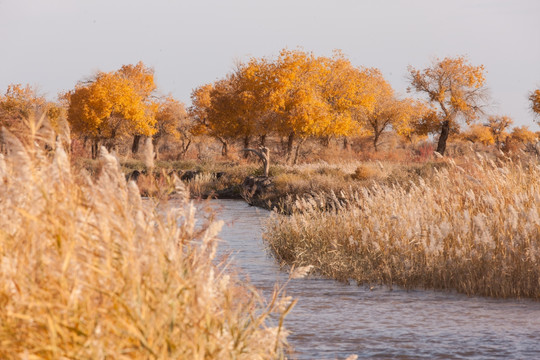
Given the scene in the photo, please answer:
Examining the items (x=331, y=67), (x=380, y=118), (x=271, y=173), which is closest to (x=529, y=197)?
(x=271, y=173)

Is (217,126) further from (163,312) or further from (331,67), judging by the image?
(163,312)

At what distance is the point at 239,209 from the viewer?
25.2 metres

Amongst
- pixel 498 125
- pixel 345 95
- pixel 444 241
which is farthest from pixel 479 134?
pixel 444 241

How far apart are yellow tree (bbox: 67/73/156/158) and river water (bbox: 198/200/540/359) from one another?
146ft

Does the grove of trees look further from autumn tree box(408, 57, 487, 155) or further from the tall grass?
the tall grass

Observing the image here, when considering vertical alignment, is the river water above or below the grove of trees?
below

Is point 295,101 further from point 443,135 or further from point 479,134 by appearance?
point 479,134

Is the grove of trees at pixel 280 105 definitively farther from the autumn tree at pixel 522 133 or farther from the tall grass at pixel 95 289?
the tall grass at pixel 95 289

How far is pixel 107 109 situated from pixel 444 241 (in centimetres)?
4664

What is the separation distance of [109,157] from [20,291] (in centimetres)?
89

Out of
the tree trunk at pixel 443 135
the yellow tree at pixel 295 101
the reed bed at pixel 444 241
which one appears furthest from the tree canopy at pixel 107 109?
the reed bed at pixel 444 241

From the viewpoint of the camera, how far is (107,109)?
5334cm

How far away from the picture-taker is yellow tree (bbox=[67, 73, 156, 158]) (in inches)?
2093

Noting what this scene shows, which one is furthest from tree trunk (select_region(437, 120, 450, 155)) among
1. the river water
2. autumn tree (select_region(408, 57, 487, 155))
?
the river water
